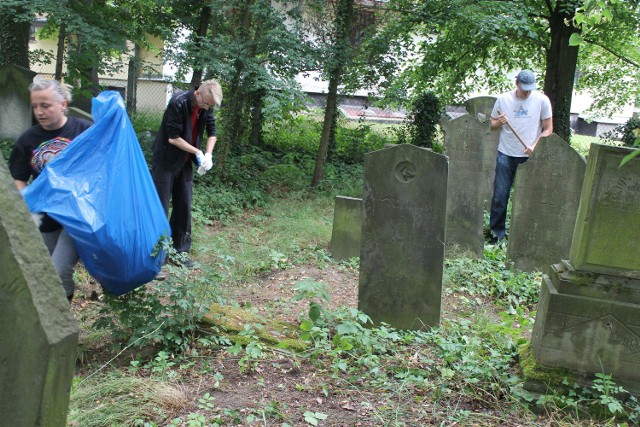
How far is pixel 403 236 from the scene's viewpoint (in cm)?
475

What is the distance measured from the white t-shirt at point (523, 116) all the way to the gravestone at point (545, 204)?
100 centimetres

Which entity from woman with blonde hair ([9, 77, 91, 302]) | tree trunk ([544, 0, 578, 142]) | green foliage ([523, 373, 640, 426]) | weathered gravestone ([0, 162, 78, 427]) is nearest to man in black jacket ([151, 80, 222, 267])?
woman with blonde hair ([9, 77, 91, 302])

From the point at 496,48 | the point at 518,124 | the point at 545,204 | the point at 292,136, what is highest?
the point at 496,48

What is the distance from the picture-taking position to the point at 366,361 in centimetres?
373

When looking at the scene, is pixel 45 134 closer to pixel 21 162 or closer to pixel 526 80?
pixel 21 162

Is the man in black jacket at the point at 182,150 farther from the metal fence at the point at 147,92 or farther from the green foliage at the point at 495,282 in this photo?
the metal fence at the point at 147,92

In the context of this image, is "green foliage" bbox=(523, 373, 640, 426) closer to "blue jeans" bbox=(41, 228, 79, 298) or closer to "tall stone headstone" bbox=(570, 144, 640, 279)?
"tall stone headstone" bbox=(570, 144, 640, 279)

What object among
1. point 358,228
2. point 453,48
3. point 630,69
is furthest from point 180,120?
point 630,69

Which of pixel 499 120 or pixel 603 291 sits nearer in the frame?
pixel 603 291

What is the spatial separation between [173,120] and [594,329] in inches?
152

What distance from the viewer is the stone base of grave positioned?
372 centimetres

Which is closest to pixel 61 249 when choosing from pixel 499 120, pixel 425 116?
pixel 499 120

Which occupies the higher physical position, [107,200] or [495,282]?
[107,200]

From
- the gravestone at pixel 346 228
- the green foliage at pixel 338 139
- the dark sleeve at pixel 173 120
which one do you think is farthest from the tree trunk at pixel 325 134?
the dark sleeve at pixel 173 120
